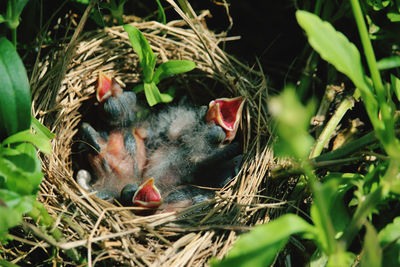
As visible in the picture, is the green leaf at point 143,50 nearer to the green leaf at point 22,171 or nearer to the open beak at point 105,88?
the open beak at point 105,88

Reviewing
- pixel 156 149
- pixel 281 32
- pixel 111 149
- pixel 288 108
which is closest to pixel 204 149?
Answer: pixel 156 149

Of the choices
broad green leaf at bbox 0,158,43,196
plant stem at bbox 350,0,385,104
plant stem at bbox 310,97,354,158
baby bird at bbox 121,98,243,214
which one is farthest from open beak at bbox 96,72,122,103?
plant stem at bbox 350,0,385,104

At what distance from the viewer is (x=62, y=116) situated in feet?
4.42

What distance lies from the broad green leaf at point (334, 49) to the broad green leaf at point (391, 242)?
310mm

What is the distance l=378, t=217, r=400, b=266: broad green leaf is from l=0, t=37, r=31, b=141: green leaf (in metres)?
0.99

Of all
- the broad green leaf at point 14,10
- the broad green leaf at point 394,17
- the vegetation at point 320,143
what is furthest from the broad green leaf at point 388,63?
the broad green leaf at point 14,10

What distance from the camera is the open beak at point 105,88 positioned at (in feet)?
4.55

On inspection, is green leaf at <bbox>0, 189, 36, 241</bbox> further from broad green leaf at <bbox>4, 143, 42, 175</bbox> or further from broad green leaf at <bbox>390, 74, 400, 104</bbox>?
broad green leaf at <bbox>390, 74, 400, 104</bbox>

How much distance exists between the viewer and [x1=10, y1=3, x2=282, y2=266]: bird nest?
1082 millimetres

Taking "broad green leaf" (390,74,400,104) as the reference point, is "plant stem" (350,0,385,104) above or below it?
above

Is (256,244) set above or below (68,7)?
below

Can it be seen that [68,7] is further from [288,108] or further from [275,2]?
[288,108]

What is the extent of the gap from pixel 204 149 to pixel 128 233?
48 cm

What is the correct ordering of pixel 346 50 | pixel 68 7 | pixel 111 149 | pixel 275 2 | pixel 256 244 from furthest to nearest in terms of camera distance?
pixel 275 2 → pixel 68 7 → pixel 111 149 → pixel 346 50 → pixel 256 244
